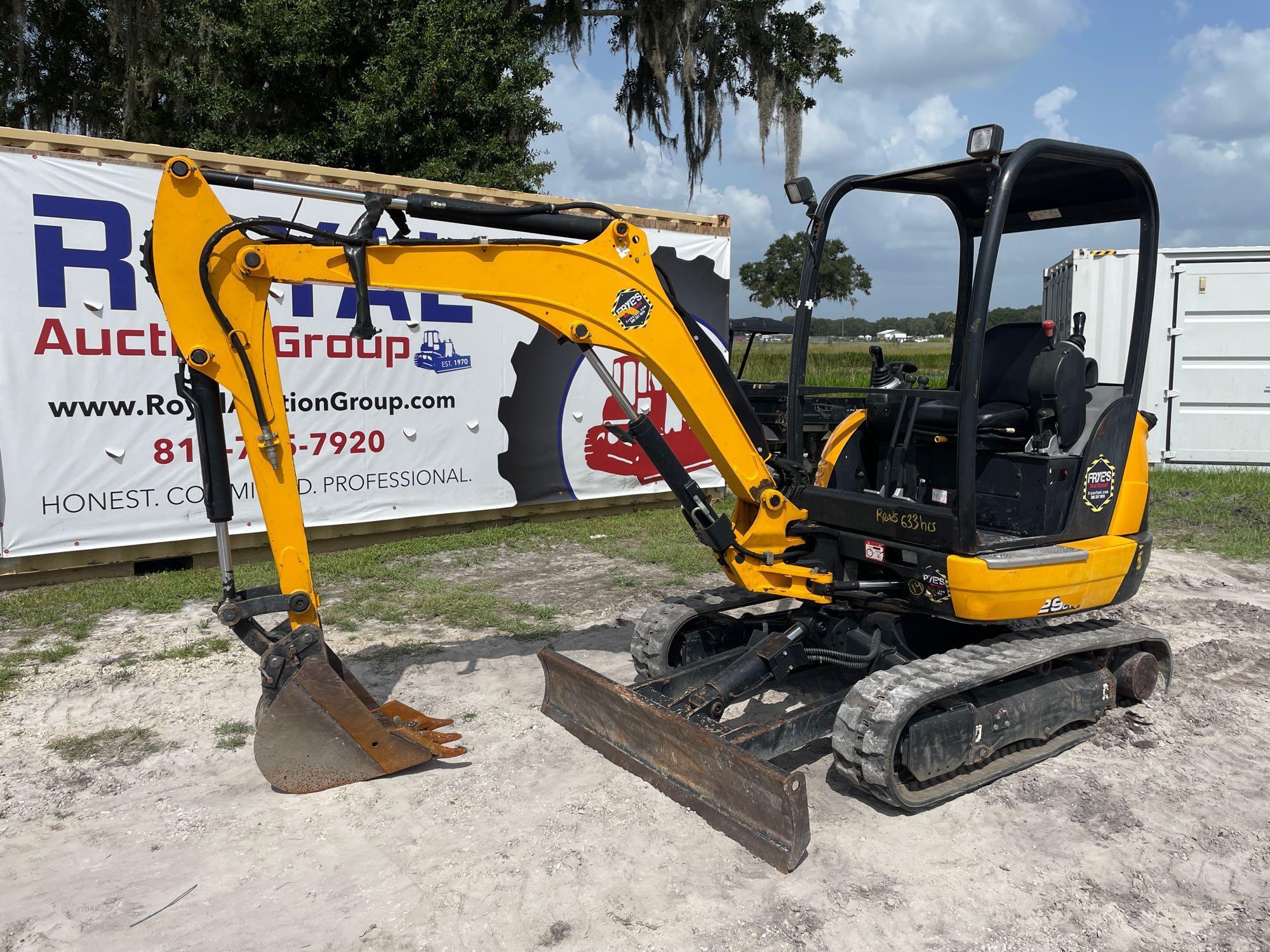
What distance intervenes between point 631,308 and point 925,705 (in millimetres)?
2190

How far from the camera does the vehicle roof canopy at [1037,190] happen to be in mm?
4836

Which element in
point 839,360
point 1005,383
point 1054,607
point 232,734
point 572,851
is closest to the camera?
point 572,851

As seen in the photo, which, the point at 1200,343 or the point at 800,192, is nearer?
the point at 800,192

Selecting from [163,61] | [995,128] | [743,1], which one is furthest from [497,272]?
[743,1]

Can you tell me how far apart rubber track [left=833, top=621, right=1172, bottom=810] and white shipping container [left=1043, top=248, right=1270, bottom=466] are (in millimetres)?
8858

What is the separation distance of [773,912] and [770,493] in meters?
2.09

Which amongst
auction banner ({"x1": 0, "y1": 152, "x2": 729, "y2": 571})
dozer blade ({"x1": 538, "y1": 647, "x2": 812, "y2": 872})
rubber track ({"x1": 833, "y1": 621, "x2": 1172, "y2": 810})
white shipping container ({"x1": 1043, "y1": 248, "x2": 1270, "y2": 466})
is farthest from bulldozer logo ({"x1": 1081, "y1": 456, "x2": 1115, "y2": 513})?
white shipping container ({"x1": 1043, "y1": 248, "x2": 1270, "y2": 466})

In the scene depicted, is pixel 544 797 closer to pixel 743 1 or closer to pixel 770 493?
pixel 770 493

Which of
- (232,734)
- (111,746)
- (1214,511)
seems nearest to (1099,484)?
(232,734)

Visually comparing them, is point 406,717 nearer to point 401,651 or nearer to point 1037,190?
point 401,651

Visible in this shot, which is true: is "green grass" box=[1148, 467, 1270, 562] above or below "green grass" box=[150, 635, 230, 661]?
above

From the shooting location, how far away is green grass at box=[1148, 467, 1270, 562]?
29.7 ft

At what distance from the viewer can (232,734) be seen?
4.97 meters

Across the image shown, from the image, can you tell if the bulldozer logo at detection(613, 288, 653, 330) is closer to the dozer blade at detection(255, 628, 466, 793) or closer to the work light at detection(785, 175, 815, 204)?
the work light at detection(785, 175, 815, 204)
